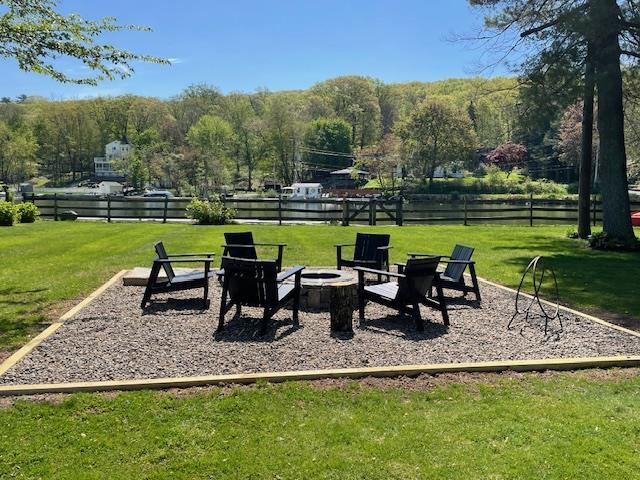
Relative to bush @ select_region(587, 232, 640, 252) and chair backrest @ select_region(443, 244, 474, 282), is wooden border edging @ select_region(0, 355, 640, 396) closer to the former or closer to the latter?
chair backrest @ select_region(443, 244, 474, 282)

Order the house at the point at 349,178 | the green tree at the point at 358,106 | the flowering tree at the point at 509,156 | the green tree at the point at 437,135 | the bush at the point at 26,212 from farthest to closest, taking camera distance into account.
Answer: the green tree at the point at 358,106 < the house at the point at 349,178 < the flowering tree at the point at 509,156 < the green tree at the point at 437,135 < the bush at the point at 26,212

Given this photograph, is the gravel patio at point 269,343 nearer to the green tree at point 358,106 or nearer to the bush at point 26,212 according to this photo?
the bush at point 26,212

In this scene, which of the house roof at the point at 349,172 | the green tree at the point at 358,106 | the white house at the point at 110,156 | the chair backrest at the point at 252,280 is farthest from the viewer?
the green tree at the point at 358,106

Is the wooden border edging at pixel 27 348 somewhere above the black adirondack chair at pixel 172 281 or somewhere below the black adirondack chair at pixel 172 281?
below

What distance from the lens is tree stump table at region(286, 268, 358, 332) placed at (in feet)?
18.1

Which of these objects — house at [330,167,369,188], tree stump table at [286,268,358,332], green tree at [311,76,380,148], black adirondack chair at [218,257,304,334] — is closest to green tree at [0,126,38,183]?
house at [330,167,369,188]

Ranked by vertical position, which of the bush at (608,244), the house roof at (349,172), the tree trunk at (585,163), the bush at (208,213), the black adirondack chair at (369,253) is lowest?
the bush at (608,244)

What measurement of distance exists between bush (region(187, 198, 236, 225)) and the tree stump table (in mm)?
12504

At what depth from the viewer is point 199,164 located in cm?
6062

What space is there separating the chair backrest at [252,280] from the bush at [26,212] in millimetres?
16241

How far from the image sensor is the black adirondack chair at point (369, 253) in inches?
316

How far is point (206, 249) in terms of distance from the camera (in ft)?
38.7

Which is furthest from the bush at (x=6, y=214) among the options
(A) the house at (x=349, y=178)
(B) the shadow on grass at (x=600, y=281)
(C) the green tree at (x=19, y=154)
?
(C) the green tree at (x=19, y=154)

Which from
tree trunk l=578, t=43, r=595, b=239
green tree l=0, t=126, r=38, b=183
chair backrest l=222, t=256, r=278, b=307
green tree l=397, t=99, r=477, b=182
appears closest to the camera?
chair backrest l=222, t=256, r=278, b=307
